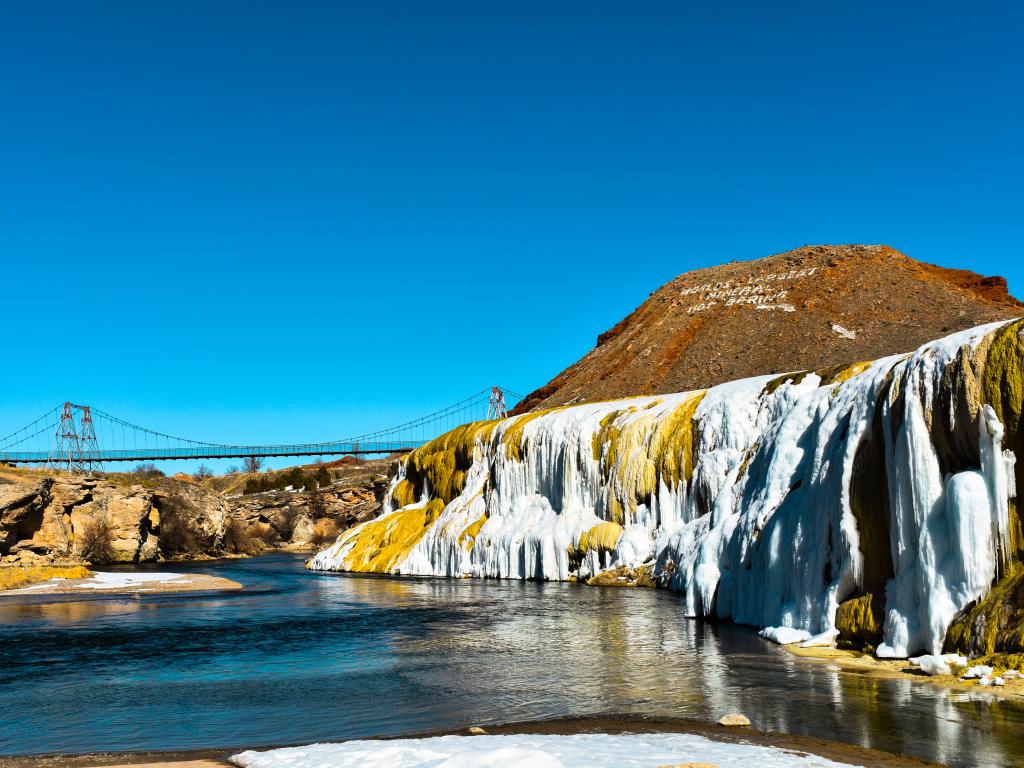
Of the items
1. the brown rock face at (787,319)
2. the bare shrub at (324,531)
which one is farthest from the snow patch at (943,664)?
the bare shrub at (324,531)

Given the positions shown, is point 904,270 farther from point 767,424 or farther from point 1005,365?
point 1005,365

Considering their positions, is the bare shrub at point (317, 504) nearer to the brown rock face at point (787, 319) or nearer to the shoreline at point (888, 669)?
the brown rock face at point (787, 319)

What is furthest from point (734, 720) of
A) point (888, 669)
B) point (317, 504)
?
point (317, 504)

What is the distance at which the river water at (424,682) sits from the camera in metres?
13.2

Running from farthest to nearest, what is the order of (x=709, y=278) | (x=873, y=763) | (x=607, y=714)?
(x=709, y=278) < (x=607, y=714) < (x=873, y=763)

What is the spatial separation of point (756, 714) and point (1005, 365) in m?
7.76

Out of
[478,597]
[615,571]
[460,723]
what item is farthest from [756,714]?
[615,571]

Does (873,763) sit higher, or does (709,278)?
(709,278)

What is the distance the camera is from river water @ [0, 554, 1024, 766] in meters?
13.2

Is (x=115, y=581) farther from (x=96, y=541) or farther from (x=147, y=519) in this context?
(x=147, y=519)

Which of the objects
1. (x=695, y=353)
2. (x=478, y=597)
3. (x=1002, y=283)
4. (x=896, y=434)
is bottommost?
(x=478, y=597)

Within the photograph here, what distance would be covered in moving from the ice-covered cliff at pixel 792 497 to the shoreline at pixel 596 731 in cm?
578

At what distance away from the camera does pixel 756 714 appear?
13828 mm

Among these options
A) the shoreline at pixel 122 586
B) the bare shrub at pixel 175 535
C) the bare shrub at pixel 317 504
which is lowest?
the shoreline at pixel 122 586
